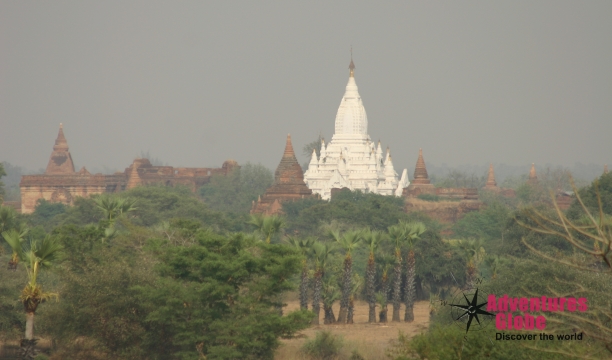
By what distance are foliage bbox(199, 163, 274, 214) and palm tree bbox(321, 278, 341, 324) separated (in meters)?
47.0

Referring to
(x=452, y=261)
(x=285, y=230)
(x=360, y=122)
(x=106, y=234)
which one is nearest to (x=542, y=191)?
A: (x=360, y=122)

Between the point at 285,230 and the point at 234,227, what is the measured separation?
13.6 feet

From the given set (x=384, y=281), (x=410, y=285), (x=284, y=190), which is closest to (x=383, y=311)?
(x=410, y=285)

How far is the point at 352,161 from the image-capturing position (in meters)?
83.1

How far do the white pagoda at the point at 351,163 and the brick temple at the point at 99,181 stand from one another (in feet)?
35.8

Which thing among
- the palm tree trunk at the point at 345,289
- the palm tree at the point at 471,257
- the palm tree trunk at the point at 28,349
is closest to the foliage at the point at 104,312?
the palm tree trunk at the point at 28,349

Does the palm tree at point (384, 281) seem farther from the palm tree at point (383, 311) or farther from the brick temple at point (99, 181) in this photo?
the brick temple at point (99, 181)

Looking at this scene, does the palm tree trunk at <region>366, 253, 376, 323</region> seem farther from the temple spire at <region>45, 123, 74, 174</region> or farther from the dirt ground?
the temple spire at <region>45, 123, 74, 174</region>

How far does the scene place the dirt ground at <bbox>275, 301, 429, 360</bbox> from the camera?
26.1 m

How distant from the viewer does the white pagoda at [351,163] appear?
3184 inches

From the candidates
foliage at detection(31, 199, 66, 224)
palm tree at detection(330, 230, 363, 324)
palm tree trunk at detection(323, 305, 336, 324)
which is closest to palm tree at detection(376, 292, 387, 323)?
palm tree at detection(330, 230, 363, 324)

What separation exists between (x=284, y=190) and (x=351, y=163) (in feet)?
41.2

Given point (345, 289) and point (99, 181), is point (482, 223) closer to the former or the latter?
point (99, 181)

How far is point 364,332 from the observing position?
1236 inches
